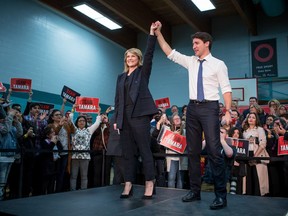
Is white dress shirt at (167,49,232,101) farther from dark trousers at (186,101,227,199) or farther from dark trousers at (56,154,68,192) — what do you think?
dark trousers at (56,154,68,192)

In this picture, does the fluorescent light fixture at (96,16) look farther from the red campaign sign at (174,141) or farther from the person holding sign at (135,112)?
the person holding sign at (135,112)

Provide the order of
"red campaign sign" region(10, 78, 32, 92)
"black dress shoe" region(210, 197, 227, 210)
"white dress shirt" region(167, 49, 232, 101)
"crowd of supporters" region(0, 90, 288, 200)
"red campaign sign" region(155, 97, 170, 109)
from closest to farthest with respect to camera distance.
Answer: "black dress shoe" region(210, 197, 227, 210) → "white dress shirt" region(167, 49, 232, 101) → "crowd of supporters" region(0, 90, 288, 200) → "red campaign sign" region(10, 78, 32, 92) → "red campaign sign" region(155, 97, 170, 109)

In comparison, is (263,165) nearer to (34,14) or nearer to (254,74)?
(254,74)

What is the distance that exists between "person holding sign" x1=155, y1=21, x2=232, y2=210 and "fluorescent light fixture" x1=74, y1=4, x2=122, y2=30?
6.39 meters

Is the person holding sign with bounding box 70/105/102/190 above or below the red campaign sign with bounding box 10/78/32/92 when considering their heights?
below

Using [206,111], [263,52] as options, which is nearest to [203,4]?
[263,52]

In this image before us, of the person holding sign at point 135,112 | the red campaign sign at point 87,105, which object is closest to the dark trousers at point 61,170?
the red campaign sign at point 87,105

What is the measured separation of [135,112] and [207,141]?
2.10 feet

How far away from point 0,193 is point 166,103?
343 centimetres

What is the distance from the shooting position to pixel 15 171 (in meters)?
4.12

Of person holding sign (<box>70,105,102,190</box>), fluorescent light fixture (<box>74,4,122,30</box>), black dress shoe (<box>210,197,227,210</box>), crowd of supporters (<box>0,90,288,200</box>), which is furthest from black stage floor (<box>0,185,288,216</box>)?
fluorescent light fixture (<box>74,4,122,30</box>)

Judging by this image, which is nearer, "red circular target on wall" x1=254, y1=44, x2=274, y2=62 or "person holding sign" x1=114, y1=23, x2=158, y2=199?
"person holding sign" x1=114, y1=23, x2=158, y2=199

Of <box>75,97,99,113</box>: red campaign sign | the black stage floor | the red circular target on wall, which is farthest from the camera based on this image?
the red circular target on wall

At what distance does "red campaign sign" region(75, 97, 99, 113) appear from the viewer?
5.07m
